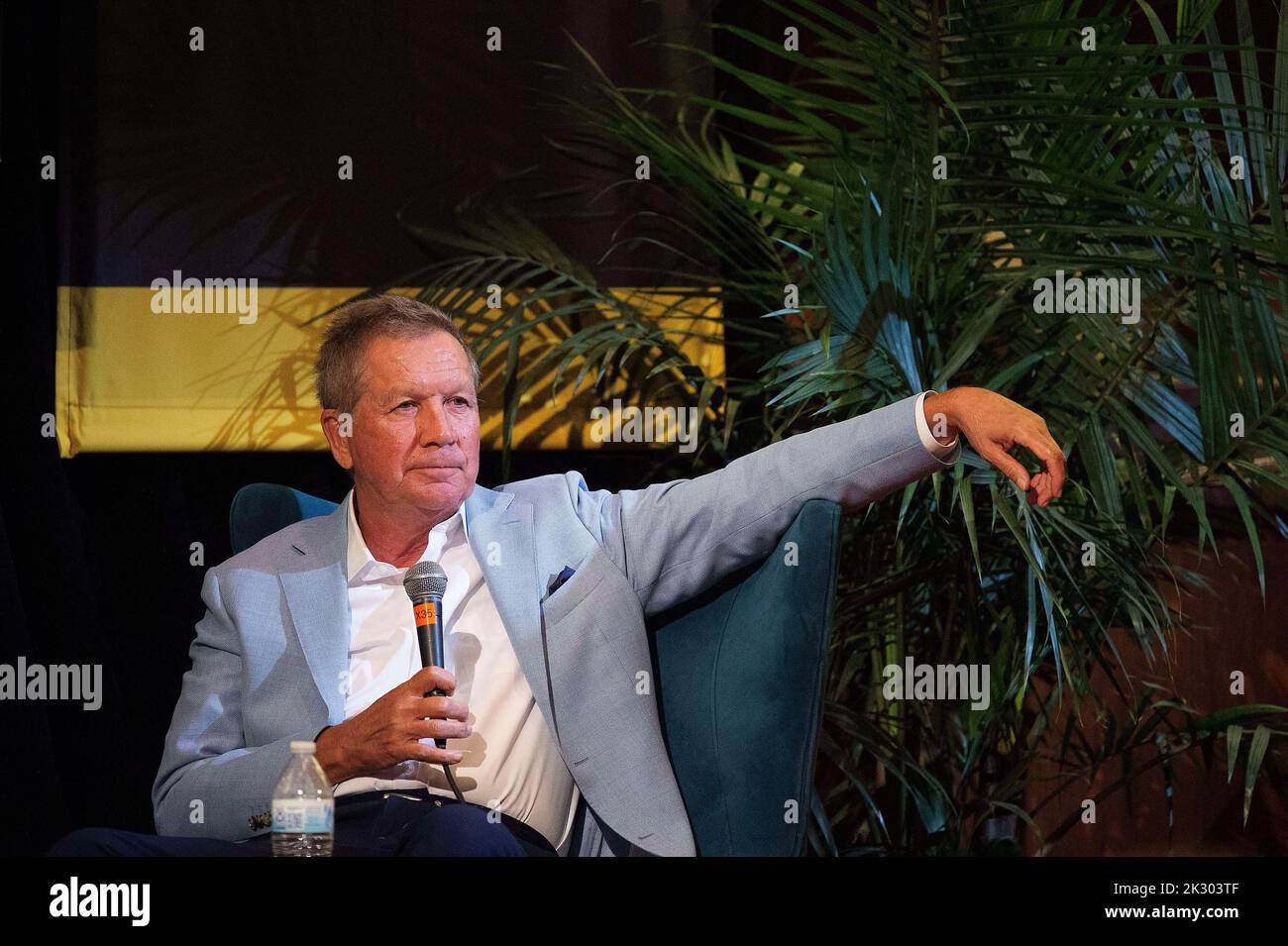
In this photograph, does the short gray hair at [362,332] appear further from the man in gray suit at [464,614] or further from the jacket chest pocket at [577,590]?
the jacket chest pocket at [577,590]

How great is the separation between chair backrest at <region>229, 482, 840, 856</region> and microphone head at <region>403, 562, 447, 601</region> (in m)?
0.36

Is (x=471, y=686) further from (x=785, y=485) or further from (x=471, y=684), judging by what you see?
(x=785, y=485)

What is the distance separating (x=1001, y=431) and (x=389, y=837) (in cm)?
91

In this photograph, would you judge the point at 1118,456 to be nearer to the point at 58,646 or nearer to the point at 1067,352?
the point at 1067,352

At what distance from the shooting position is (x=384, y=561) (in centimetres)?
207

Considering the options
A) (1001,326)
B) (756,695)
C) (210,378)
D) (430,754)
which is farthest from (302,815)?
(210,378)

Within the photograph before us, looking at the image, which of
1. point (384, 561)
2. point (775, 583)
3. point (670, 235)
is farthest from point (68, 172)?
point (775, 583)

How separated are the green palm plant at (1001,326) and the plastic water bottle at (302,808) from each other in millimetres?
966

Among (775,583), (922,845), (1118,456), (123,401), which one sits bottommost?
(922,845)

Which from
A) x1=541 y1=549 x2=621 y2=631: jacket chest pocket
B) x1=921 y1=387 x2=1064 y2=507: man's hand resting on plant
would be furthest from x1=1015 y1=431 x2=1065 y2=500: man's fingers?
x1=541 y1=549 x2=621 y2=631: jacket chest pocket

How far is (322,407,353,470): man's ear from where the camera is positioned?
2.11m

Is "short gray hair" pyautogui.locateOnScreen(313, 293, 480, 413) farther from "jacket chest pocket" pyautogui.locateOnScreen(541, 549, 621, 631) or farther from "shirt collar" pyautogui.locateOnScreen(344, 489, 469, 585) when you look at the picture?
"jacket chest pocket" pyautogui.locateOnScreen(541, 549, 621, 631)

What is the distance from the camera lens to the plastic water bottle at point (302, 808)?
1.60 m

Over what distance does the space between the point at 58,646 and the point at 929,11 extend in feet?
6.71
